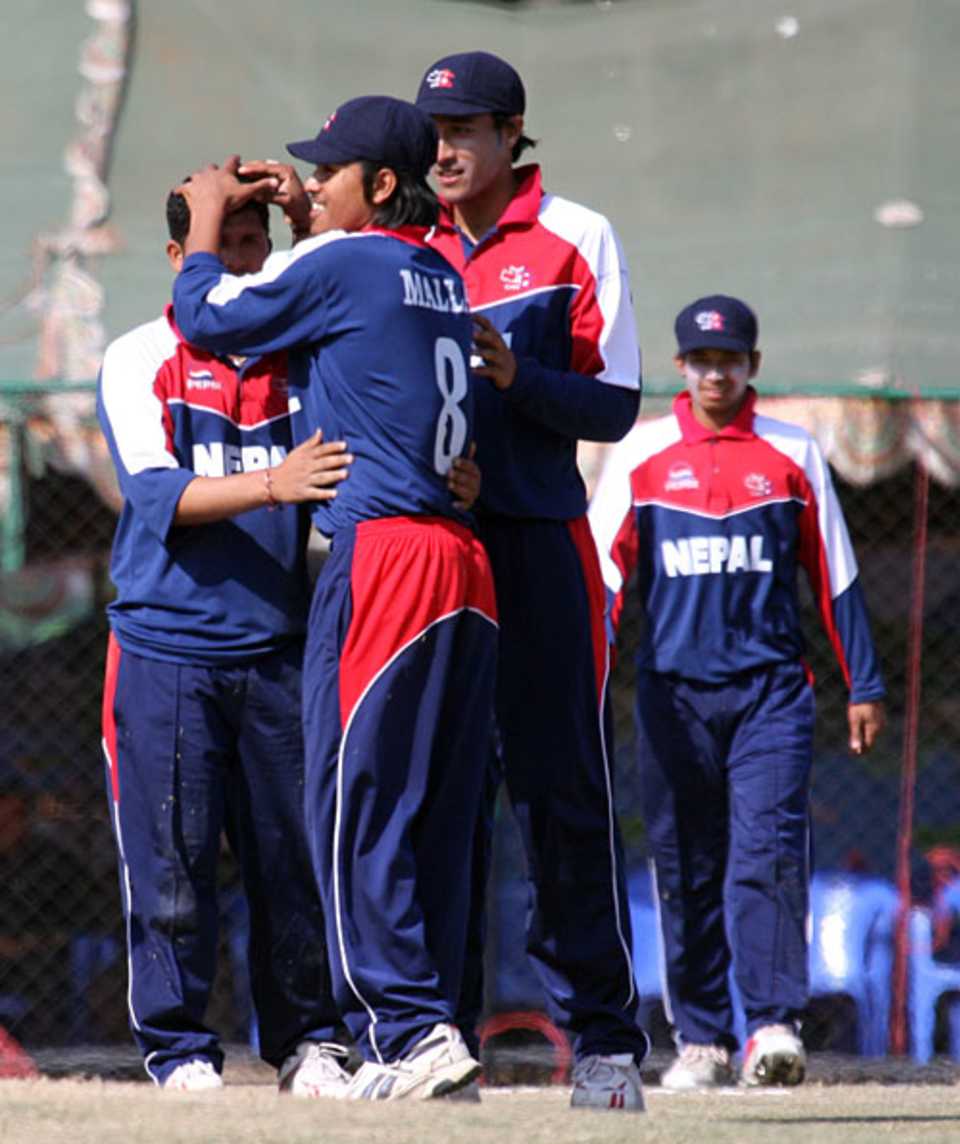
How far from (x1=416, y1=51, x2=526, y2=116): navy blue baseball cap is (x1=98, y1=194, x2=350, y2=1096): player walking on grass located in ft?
1.74

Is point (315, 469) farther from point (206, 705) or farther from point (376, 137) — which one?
point (206, 705)

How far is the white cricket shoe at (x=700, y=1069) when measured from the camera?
7.17 m

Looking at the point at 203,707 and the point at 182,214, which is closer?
the point at 203,707

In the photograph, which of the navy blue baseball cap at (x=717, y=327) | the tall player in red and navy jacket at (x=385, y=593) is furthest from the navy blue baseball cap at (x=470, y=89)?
the navy blue baseball cap at (x=717, y=327)

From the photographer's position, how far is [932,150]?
30.3ft

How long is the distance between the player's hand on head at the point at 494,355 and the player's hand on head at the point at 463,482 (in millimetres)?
249

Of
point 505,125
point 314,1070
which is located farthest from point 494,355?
point 314,1070

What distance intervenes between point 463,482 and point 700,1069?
126 inches

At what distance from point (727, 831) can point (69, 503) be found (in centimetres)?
267

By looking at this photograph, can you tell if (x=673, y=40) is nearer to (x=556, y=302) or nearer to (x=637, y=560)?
(x=637, y=560)

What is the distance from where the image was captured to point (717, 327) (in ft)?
24.6

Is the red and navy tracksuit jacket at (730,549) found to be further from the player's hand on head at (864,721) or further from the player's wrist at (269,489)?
the player's wrist at (269,489)

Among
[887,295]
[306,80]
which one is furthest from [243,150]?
[887,295]

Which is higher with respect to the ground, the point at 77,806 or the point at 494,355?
the point at 494,355
